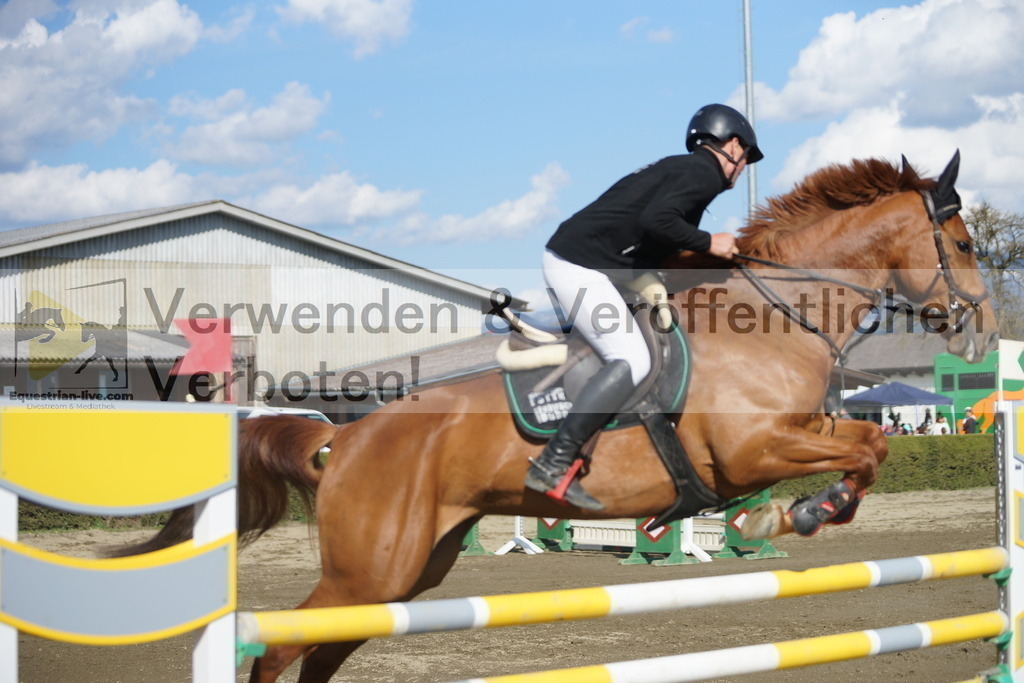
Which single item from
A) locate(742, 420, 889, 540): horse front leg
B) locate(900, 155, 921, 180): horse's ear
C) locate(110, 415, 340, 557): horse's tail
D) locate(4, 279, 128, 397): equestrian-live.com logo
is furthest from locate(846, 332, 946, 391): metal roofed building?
locate(110, 415, 340, 557): horse's tail

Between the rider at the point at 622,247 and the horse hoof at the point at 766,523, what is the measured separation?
1.74 feet

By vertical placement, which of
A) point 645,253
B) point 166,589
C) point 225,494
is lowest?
point 166,589

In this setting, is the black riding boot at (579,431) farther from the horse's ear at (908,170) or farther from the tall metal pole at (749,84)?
the tall metal pole at (749,84)

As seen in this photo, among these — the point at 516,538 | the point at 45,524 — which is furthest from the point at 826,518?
the point at 45,524

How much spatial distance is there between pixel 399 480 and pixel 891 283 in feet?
6.82

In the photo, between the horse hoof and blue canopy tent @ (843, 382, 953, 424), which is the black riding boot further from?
blue canopy tent @ (843, 382, 953, 424)

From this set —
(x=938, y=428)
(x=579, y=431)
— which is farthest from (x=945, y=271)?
(x=938, y=428)

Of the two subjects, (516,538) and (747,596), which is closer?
(747,596)

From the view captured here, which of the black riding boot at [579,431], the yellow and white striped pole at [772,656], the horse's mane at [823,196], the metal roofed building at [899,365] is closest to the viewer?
the yellow and white striped pole at [772,656]

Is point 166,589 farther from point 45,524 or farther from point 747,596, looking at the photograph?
point 45,524

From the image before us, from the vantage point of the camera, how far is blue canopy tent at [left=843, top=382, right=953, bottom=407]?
2516 cm

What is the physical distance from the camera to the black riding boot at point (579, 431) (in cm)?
338

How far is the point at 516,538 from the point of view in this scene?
10.5 m

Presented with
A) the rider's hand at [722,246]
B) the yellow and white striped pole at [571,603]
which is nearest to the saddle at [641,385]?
the rider's hand at [722,246]
